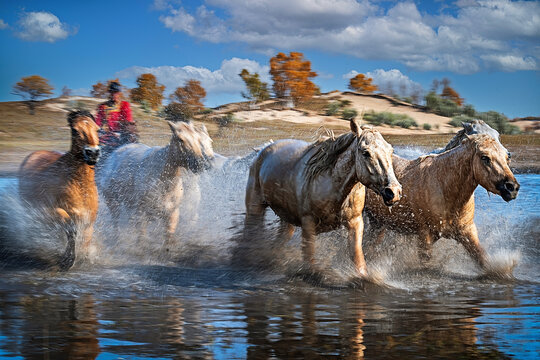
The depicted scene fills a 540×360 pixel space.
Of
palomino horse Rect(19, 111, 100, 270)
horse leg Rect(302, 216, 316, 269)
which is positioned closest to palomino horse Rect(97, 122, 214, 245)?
palomino horse Rect(19, 111, 100, 270)

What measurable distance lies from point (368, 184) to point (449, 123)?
2114cm

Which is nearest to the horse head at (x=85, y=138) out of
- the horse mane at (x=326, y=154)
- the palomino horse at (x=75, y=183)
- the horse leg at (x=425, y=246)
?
the palomino horse at (x=75, y=183)

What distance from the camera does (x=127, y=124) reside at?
11.3 meters

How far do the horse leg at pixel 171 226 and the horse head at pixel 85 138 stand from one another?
158 centimetres

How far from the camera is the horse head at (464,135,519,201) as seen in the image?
6.79 m

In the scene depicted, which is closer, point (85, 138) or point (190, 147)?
point (85, 138)

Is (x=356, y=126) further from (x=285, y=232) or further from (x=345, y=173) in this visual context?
(x=285, y=232)

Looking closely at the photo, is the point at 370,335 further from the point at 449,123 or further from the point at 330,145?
the point at 449,123

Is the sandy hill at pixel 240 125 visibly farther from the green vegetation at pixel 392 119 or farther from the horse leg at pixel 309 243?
the horse leg at pixel 309 243

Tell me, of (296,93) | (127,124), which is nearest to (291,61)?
(296,93)

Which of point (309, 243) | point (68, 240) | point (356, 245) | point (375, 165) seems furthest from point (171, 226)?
point (375, 165)

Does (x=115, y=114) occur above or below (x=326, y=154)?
above

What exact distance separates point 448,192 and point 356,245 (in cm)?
126

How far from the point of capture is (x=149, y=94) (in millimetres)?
23047
